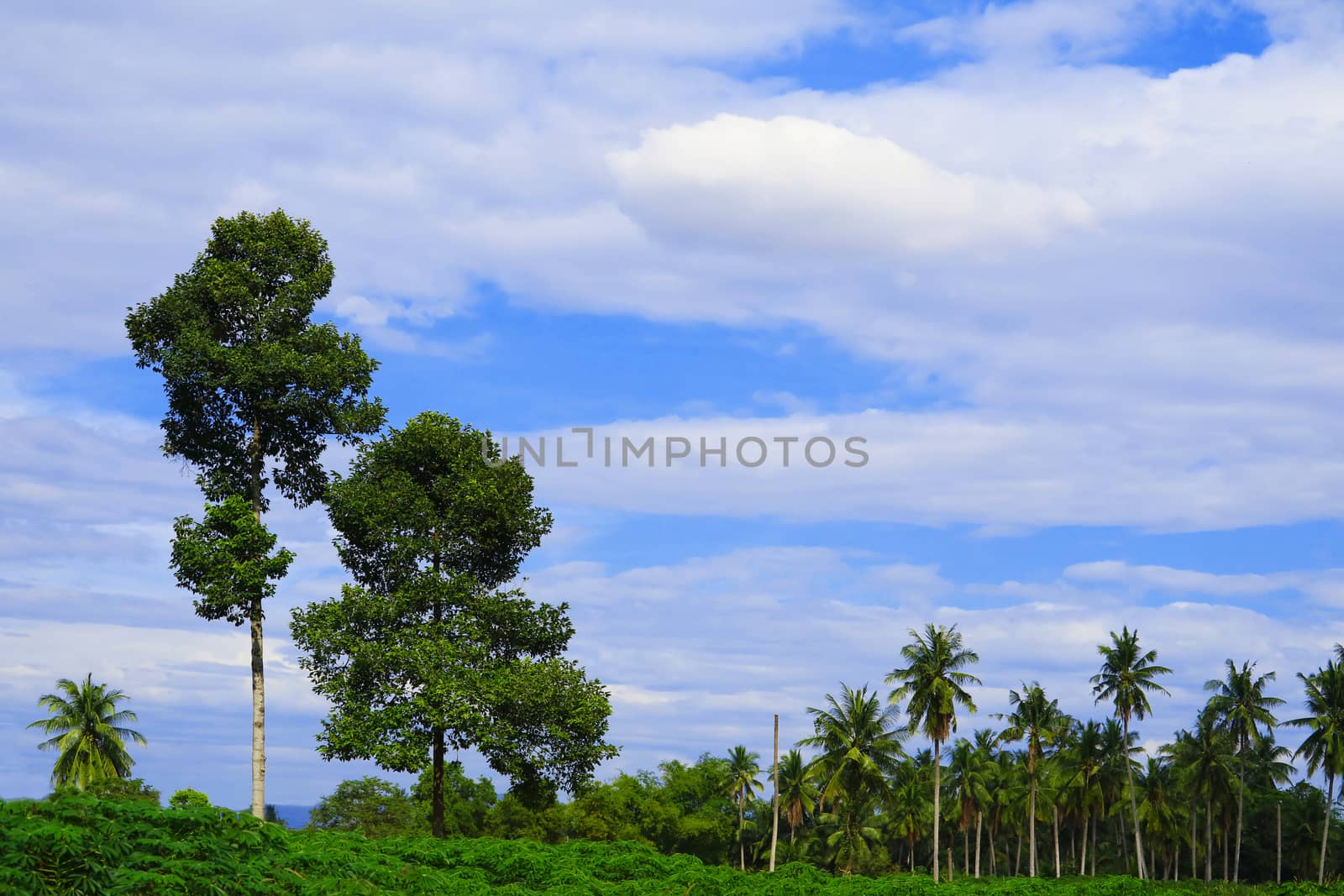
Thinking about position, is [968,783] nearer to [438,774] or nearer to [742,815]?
[742,815]

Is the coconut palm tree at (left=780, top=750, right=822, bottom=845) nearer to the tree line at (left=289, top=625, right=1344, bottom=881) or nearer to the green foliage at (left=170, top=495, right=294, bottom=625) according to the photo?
the tree line at (left=289, top=625, right=1344, bottom=881)

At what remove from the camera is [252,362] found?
29500mm

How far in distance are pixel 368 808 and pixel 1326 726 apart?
167 feet

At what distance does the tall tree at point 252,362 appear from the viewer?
29.5 metres

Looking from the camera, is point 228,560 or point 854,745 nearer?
point 228,560

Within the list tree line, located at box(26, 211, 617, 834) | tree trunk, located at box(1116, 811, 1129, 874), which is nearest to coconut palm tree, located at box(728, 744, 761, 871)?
tree trunk, located at box(1116, 811, 1129, 874)

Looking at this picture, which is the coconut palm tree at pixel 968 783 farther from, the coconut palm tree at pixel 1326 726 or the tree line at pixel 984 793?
the coconut palm tree at pixel 1326 726

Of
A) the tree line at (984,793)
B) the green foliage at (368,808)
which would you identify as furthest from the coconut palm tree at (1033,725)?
the green foliage at (368,808)

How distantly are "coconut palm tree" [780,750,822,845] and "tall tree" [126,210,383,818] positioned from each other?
4520cm

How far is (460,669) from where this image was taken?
30062 millimetres

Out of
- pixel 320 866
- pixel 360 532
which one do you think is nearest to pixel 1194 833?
pixel 360 532

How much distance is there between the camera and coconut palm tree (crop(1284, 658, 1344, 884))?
58969mm

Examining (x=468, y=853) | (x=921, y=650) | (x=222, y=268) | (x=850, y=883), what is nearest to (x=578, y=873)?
(x=468, y=853)

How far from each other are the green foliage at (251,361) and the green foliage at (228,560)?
129 centimetres
